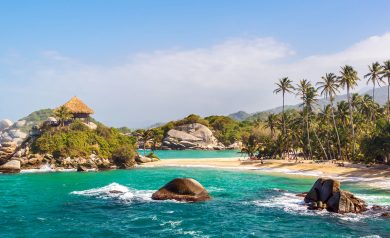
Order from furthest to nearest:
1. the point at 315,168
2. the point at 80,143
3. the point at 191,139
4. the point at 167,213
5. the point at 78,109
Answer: the point at 191,139
the point at 78,109
the point at 80,143
the point at 315,168
the point at 167,213

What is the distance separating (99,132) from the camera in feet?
331

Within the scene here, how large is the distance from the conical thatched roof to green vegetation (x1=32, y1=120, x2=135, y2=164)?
141 inches

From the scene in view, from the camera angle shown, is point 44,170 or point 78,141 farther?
point 78,141

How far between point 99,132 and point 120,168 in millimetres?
16004

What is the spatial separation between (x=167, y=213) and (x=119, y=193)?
15.3m

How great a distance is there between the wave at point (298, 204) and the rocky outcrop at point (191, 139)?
127200 mm

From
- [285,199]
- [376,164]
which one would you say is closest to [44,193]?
[285,199]

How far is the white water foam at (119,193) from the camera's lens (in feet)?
158

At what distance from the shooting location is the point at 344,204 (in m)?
39.2

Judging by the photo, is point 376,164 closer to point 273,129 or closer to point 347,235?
point 273,129

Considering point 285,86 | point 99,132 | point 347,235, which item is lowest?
point 347,235

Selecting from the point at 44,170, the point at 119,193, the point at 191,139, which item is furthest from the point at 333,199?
the point at 191,139

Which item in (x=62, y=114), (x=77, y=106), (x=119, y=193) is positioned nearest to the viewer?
(x=119, y=193)

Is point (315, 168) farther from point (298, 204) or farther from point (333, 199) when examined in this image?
point (333, 199)
